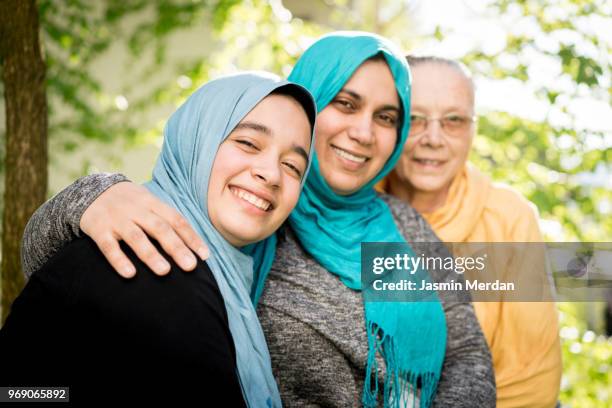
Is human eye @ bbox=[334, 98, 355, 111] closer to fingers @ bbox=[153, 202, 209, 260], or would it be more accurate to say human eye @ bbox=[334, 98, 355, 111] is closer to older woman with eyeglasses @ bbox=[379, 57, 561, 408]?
older woman with eyeglasses @ bbox=[379, 57, 561, 408]

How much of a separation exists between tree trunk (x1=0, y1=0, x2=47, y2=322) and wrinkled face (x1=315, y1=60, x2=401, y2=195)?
1251 mm

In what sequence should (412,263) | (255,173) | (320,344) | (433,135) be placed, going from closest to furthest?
(255,173), (320,344), (412,263), (433,135)

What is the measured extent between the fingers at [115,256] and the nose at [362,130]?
106 centimetres

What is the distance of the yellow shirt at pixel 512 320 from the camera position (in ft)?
7.82

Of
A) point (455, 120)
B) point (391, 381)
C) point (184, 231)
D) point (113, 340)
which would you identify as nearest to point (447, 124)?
point (455, 120)

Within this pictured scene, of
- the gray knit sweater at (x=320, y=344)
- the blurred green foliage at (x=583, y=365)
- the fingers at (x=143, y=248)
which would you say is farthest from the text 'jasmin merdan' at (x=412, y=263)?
the blurred green foliage at (x=583, y=365)

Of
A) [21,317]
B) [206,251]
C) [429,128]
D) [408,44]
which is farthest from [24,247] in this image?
[408,44]

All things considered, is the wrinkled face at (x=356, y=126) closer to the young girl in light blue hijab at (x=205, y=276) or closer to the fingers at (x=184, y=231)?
the young girl in light blue hijab at (x=205, y=276)

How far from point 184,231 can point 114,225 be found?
18 centimetres

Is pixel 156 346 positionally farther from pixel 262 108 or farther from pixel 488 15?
pixel 488 15

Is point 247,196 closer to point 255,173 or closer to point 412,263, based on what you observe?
point 255,173

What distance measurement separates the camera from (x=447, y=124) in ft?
8.71

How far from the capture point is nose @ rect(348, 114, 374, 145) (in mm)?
2166

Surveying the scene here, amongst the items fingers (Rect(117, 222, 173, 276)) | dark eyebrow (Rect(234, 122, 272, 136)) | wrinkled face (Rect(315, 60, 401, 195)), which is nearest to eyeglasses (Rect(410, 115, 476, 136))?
wrinkled face (Rect(315, 60, 401, 195))
